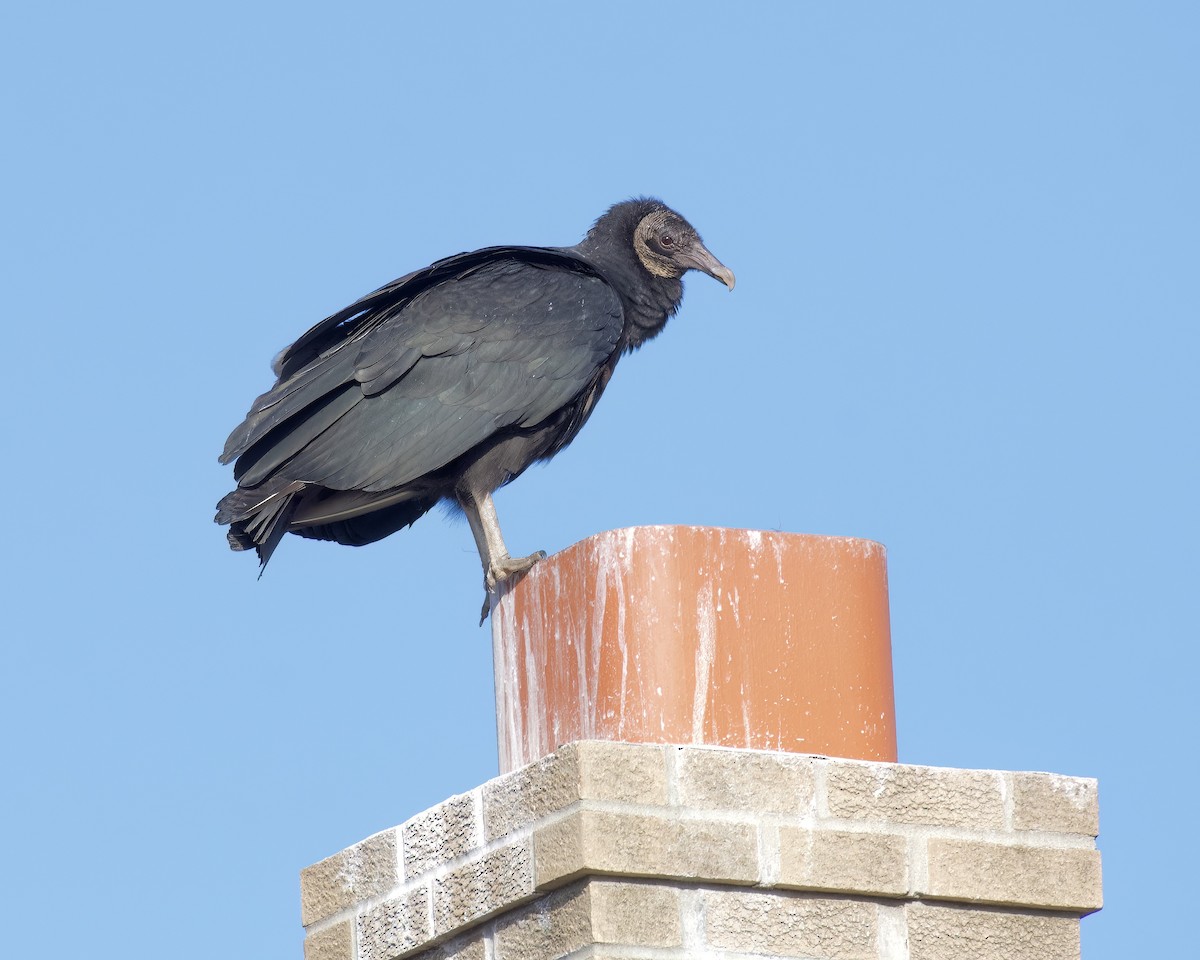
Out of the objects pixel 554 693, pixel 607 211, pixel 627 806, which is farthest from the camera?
pixel 607 211

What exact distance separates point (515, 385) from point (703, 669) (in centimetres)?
190

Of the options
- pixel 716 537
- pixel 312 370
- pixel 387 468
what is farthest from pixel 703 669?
pixel 312 370

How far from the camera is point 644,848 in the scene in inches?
125

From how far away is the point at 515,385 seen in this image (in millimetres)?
5223

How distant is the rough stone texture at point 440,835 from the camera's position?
3533mm

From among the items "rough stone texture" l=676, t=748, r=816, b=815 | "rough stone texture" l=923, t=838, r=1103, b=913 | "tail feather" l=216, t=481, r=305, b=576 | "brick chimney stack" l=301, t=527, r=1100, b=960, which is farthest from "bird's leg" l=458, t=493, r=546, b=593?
"rough stone texture" l=923, t=838, r=1103, b=913

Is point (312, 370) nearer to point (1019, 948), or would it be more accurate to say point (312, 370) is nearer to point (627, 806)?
point (627, 806)

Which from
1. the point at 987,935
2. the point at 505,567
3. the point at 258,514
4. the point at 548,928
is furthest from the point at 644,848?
the point at 258,514

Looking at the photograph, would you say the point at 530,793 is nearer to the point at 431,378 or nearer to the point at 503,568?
the point at 503,568

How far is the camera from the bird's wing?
505 centimetres

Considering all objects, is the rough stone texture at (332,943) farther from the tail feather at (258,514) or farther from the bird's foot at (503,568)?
the tail feather at (258,514)

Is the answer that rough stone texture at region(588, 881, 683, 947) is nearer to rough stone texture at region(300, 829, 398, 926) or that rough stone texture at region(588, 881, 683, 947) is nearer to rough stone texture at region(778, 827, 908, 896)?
rough stone texture at region(778, 827, 908, 896)

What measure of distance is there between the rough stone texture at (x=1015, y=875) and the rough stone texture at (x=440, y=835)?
891mm

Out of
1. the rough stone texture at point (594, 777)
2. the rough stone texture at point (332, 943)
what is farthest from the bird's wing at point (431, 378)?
the rough stone texture at point (594, 777)
